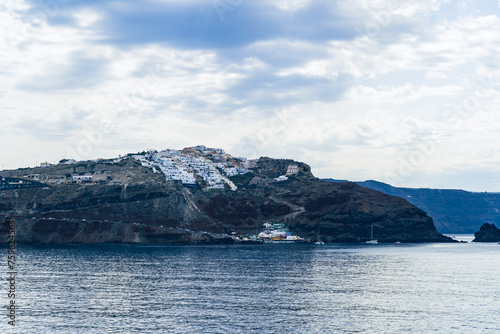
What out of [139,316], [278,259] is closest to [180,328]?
[139,316]

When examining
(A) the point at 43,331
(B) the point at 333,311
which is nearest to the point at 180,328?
(A) the point at 43,331

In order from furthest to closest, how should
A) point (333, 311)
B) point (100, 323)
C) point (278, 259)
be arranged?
point (278, 259)
point (333, 311)
point (100, 323)

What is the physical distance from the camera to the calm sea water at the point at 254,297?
246ft

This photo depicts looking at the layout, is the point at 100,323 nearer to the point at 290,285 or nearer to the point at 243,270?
the point at 290,285

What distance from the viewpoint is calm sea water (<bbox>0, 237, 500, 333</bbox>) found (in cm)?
7506

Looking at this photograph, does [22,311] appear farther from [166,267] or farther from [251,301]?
[166,267]

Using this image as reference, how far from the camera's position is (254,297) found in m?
95.6

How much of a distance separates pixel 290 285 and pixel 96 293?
39.2 metres

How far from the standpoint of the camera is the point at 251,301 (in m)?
91.5

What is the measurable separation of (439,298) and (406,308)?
13.0 m

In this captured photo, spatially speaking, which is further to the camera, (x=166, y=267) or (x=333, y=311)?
(x=166, y=267)

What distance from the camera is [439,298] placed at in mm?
97812

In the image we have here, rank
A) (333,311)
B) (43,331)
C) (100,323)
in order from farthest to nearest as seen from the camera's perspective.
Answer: (333,311), (100,323), (43,331)

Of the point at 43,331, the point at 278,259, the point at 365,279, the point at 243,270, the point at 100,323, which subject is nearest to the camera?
the point at 43,331
